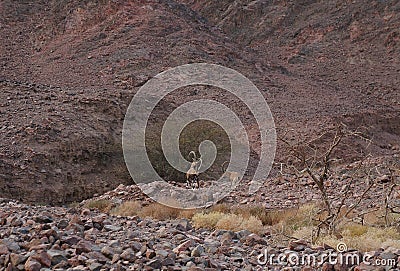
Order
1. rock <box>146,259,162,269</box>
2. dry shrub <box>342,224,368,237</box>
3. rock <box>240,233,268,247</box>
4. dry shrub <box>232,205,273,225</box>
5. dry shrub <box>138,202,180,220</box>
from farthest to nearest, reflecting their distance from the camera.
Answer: dry shrub <box>138,202,180,220</box>
dry shrub <box>232,205,273,225</box>
dry shrub <box>342,224,368,237</box>
rock <box>240,233,268,247</box>
rock <box>146,259,162,269</box>

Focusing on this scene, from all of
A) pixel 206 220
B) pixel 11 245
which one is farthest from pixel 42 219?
pixel 206 220

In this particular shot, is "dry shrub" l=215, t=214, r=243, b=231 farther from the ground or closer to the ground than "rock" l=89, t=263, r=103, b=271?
closer to the ground

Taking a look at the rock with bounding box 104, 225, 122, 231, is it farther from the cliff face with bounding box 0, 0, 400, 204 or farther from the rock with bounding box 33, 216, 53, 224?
the cliff face with bounding box 0, 0, 400, 204

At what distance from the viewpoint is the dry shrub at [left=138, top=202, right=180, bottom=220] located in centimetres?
832

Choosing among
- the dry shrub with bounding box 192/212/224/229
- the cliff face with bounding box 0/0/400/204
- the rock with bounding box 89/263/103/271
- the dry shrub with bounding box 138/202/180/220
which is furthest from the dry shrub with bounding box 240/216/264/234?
the cliff face with bounding box 0/0/400/204

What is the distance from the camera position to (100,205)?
31.0 feet

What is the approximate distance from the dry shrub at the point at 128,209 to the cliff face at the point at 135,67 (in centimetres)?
241

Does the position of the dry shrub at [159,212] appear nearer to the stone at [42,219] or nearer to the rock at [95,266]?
the stone at [42,219]

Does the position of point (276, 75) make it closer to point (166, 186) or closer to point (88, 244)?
point (166, 186)

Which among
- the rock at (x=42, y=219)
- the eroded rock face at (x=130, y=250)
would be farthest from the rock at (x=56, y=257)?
the rock at (x=42, y=219)

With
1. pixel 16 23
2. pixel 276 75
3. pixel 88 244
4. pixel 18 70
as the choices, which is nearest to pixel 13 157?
pixel 88 244

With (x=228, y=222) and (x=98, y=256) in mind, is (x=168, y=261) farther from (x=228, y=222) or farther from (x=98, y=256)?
(x=228, y=222)

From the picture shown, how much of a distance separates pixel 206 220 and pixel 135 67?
14.8m

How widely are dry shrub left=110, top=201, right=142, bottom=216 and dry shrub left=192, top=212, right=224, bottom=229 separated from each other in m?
1.39
